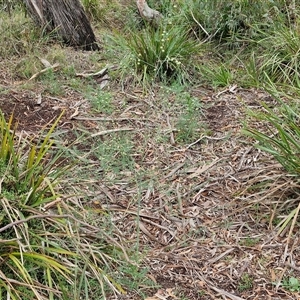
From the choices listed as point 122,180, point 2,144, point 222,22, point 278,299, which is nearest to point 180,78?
point 222,22

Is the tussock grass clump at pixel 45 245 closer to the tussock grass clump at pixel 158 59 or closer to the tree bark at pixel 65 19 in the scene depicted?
the tussock grass clump at pixel 158 59

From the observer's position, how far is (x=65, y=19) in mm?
5852

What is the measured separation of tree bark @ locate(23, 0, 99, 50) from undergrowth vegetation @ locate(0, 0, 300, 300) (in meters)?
0.13

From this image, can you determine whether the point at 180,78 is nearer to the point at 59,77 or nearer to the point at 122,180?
the point at 59,77

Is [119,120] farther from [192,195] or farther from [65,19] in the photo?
[65,19]

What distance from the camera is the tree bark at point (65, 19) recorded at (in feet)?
19.1

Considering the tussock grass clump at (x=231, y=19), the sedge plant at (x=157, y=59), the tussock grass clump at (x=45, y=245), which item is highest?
the tussock grass clump at (x=45, y=245)

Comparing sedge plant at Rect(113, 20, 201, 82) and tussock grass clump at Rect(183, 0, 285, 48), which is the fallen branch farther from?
tussock grass clump at Rect(183, 0, 285, 48)

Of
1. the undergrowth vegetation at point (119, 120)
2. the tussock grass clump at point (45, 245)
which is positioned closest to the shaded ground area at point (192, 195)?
the undergrowth vegetation at point (119, 120)

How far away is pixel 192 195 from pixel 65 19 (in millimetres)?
2873

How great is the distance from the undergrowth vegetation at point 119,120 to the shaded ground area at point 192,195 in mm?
36

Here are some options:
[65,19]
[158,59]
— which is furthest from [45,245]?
[65,19]

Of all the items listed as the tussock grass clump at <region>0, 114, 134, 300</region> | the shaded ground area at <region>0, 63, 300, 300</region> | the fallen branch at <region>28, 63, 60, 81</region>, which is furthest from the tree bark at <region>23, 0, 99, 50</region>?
the tussock grass clump at <region>0, 114, 134, 300</region>

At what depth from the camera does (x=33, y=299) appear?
281 cm
